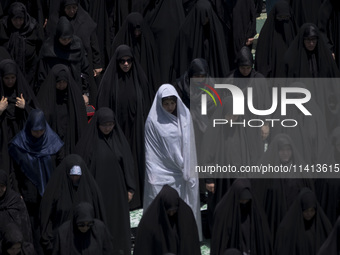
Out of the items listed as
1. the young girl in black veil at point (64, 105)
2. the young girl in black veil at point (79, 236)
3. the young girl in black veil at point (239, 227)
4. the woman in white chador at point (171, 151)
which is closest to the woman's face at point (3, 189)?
the young girl in black veil at point (79, 236)

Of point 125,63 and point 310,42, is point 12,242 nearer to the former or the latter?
point 125,63

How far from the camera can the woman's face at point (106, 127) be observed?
536 inches

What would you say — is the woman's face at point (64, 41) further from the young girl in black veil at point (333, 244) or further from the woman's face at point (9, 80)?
the young girl in black veil at point (333, 244)

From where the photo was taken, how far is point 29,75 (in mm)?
15523

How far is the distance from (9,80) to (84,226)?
7.26ft

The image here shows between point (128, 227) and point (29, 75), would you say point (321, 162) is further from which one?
point (29, 75)

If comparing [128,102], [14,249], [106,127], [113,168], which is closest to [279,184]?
[113,168]

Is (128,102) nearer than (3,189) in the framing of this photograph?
No

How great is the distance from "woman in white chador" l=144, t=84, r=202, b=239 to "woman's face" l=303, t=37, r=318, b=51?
1.94 metres

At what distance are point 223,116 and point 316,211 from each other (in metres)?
1.54

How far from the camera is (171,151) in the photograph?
1395 cm

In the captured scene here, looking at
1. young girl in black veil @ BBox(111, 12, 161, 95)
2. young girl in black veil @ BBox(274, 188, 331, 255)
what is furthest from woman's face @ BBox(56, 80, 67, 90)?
young girl in black veil @ BBox(274, 188, 331, 255)

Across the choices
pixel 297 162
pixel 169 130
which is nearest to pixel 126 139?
pixel 169 130

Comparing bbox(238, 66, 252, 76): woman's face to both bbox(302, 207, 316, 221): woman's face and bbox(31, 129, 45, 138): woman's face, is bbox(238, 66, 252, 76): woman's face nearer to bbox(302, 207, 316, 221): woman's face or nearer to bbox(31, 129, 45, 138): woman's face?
bbox(302, 207, 316, 221): woman's face
